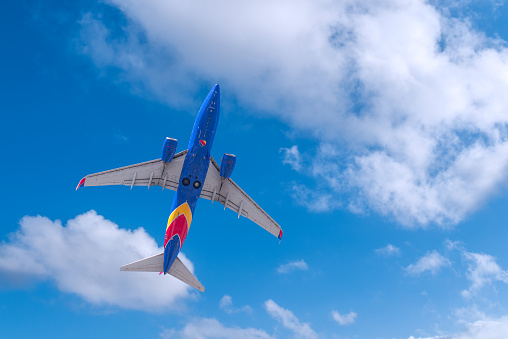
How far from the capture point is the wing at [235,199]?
192ft

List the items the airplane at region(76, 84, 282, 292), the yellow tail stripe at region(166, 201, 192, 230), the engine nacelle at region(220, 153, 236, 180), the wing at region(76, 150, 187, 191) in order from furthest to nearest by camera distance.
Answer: the wing at region(76, 150, 187, 191) < the engine nacelle at region(220, 153, 236, 180) < the yellow tail stripe at region(166, 201, 192, 230) < the airplane at region(76, 84, 282, 292)

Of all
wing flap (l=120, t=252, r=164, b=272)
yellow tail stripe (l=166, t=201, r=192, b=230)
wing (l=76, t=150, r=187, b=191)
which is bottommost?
wing flap (l=120, t=252, r=164, b=272)

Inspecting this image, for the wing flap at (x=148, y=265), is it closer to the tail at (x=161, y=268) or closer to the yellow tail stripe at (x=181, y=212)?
the tail at (x=161, y=268)

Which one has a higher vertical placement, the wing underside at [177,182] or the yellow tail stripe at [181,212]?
the wing underside at [177,182]

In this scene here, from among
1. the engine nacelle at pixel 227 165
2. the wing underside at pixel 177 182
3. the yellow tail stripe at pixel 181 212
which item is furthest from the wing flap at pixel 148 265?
the engine nacelle at pixel 227 165

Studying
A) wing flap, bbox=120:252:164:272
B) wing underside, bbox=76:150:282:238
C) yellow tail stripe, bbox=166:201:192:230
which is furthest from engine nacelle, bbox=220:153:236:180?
wing flap, bbox=120:252:164:272

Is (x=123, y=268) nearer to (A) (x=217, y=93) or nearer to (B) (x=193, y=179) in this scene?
(B) (x=193, y=179)

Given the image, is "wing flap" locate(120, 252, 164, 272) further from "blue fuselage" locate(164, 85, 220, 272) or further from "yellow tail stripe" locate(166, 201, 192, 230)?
"yellow tail stripe" locate(166, 201, 192, 230)

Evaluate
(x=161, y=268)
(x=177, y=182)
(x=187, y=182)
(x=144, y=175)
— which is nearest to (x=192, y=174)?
(x=187, y=182)

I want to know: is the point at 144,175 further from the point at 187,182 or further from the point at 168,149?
the point at 187,182

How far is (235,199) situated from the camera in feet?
197

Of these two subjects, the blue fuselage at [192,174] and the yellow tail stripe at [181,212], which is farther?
the yellow tail stripe at [181,212]

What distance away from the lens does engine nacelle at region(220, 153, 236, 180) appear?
5331 cm

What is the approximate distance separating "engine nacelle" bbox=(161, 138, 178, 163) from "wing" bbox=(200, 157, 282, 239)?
6.70 metres
